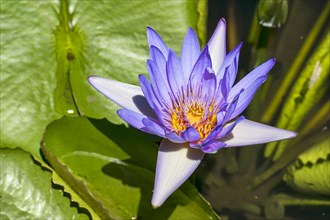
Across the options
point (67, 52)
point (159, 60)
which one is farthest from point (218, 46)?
point (67, 52)

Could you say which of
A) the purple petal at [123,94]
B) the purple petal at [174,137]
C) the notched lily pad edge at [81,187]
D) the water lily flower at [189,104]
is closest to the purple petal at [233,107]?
the water lily flower at [189,104]

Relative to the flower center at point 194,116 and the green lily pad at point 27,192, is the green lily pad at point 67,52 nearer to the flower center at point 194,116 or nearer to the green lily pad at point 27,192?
the green lily pad at point 27,192

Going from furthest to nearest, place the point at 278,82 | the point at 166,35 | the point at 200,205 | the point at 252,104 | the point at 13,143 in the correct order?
the point at 278,82 < the point at 252,104 < the point at 166,35 < the point at 13,143 < the point at 200,205

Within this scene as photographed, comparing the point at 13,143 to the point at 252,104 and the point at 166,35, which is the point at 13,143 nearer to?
the point at 166,35

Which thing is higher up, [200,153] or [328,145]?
[200,153]

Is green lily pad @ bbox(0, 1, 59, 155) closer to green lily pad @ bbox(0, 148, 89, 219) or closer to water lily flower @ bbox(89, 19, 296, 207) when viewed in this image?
green lily pad @ bbox(0, 148, 89, 219)

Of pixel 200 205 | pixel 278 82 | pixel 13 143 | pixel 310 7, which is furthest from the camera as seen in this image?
pixel 310 7

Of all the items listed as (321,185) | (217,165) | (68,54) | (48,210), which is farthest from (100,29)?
(321,185)

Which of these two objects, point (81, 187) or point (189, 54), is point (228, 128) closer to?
point (189, 54)
